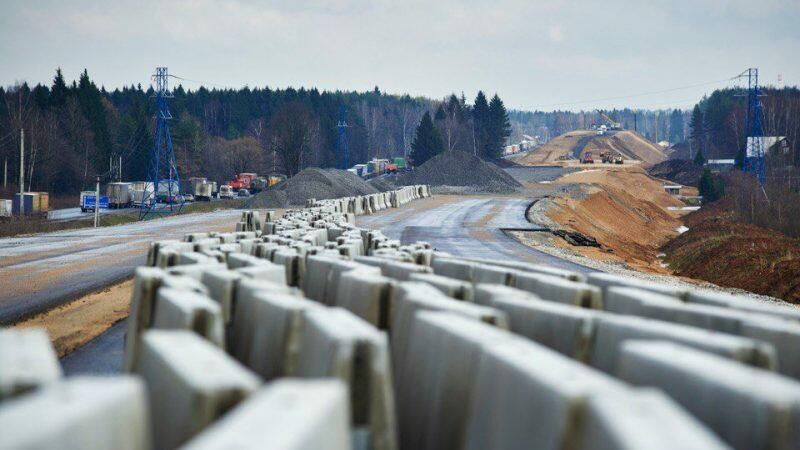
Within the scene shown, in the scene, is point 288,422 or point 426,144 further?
point 426,144

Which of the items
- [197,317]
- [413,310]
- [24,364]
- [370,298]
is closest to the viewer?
[24,364]

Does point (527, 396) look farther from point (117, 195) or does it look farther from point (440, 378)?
point (117, 195)

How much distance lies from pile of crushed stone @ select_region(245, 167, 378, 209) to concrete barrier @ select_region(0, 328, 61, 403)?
6497 cm

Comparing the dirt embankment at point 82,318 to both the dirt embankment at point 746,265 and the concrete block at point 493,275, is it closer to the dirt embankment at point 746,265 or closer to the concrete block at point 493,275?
the concrete block at point 493,275

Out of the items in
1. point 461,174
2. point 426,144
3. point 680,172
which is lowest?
point 461,174

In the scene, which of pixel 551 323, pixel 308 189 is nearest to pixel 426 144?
pixel 308 189

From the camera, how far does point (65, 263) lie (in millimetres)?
26234

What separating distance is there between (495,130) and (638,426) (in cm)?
17142

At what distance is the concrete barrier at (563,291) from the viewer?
21.1 ft

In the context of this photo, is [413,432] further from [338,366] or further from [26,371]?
[26,371]

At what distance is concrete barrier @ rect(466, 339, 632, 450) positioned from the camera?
320cm

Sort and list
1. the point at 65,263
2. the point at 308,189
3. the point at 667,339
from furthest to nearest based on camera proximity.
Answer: the point at 308,189
the point at 65,263
the point at 667,339

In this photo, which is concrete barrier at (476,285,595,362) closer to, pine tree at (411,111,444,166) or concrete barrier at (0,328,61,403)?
concrete barrier at (0,328,61,403)

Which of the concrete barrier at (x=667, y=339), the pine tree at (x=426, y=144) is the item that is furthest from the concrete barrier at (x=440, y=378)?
the pine tree at (x=426, y=144)
